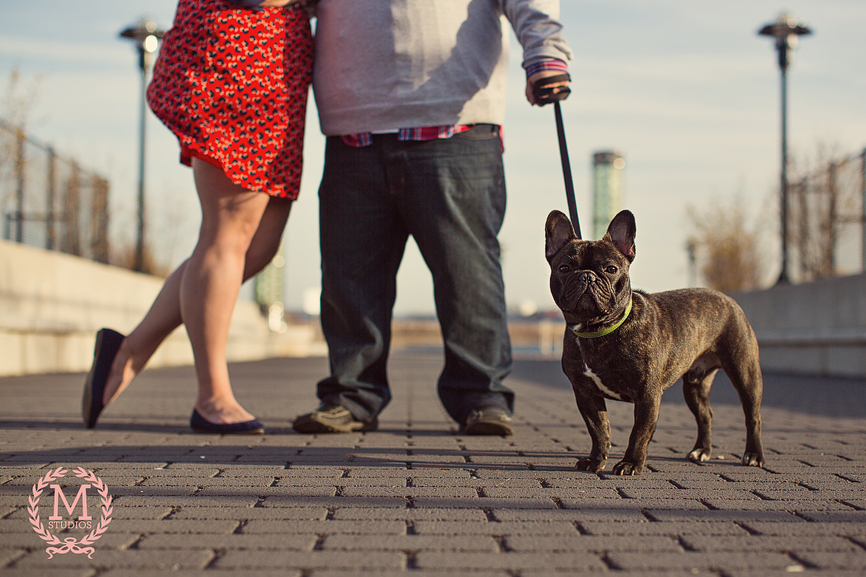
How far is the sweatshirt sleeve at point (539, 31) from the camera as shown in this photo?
3650 millimetres

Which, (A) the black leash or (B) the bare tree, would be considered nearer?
(A) the black leash

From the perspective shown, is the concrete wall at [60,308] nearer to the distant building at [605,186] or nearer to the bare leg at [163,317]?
the bare leg at [163,317]

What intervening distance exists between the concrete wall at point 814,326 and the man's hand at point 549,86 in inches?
329

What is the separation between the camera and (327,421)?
3801mm

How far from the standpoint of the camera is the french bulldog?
278 cm

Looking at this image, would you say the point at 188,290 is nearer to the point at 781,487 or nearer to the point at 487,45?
the point at 487,45

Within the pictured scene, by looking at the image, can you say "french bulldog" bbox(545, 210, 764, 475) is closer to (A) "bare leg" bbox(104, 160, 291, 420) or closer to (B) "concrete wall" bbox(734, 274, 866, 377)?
(A) "bare leg" bbox(104, 160, 291, 420)

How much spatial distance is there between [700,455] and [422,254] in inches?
63.5

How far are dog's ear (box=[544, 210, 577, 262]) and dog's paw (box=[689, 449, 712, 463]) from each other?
38.0 inches

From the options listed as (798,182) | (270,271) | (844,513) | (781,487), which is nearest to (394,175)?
(781,487)

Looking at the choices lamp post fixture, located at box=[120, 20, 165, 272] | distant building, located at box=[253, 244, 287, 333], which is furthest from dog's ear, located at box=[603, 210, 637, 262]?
distant building, located at box=[253, 244, 287, 333]

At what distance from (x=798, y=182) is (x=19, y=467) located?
17681 millimetres

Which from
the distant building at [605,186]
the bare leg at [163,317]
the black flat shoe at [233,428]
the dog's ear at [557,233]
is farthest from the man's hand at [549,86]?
the distant building at [605,186]

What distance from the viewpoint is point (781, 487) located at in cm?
258
